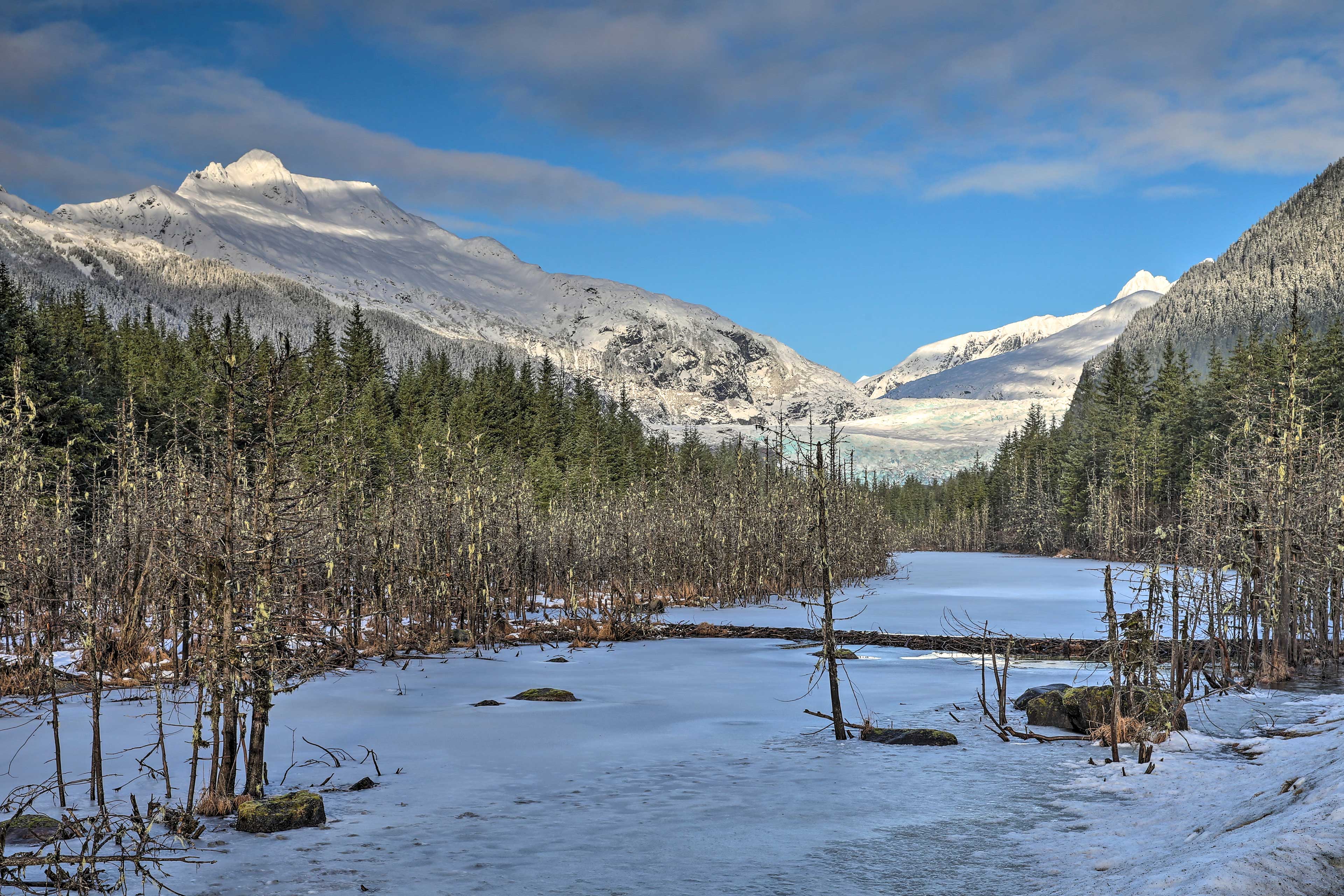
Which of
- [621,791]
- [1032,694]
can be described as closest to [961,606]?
[1032,694]

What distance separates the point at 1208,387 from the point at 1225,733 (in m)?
56.1

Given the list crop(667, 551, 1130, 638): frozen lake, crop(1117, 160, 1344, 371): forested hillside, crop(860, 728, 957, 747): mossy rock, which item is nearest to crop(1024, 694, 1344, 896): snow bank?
crop(860, 728, 957, 747): mossy rock

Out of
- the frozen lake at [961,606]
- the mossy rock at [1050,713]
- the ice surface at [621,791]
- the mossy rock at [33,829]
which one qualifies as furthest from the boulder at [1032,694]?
the mossy rock at [33,829]

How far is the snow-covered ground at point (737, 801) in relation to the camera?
7.88 meters

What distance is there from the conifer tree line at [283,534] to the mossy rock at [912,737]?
13.7 feet

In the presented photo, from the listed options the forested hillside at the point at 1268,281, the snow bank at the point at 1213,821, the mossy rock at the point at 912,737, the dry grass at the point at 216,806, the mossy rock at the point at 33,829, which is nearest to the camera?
the snow bank at the point at 1213,821

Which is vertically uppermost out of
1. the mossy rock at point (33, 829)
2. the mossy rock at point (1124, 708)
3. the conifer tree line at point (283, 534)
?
the conifer tree line at point (283, 534)

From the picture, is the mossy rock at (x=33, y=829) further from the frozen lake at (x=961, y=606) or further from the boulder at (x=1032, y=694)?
the boulder at (x=1032, y=694)

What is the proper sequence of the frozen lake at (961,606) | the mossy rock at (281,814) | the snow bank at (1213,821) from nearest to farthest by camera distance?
the snow bank at (1213,821) < the mossy rock at (281,814) < the frozen lake at (961,606)

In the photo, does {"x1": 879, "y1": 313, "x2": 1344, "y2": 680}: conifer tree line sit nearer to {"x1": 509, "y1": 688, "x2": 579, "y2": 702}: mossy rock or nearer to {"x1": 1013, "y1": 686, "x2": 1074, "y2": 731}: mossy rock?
{"x1": 1013, "y1": 686, "x2": 1074, "y2": 731}: mossy rock

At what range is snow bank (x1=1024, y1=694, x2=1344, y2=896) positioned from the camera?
615 centimetres

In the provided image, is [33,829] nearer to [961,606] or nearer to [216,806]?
[216,806]

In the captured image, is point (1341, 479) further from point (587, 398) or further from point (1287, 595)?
→ point (587, 398)

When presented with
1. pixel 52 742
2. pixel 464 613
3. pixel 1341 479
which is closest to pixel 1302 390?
pixel 1341 479
